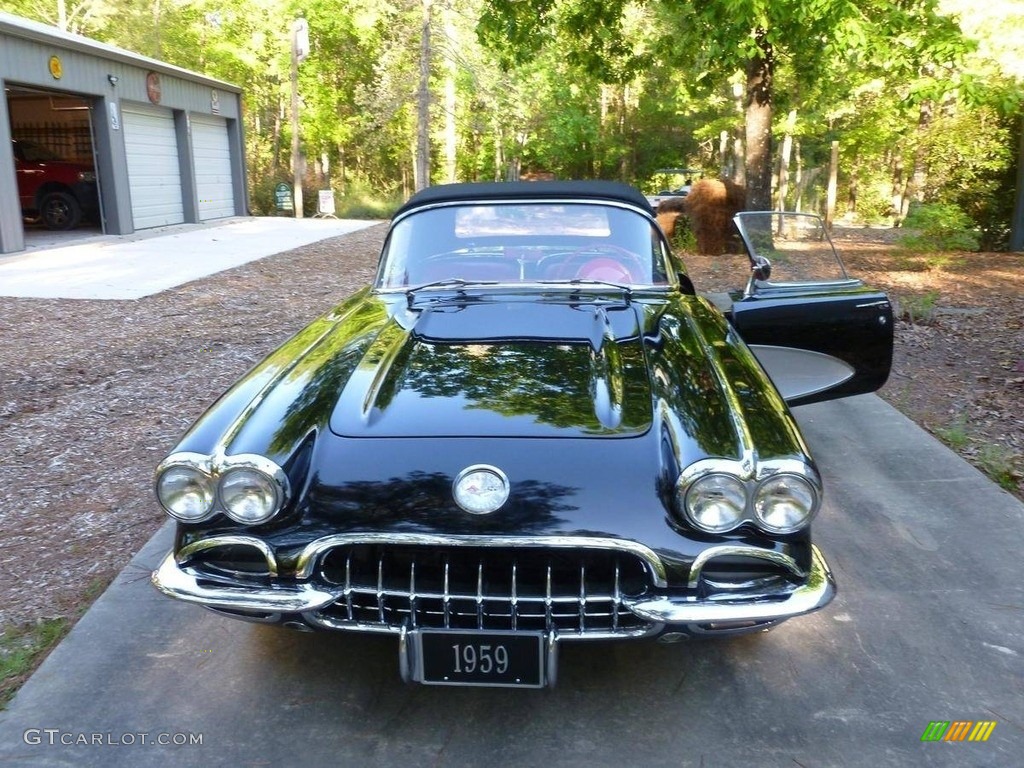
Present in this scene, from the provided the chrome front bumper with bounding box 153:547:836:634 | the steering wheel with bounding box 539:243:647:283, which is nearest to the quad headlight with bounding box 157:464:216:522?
the chrome front bumper with bounding box 153:547:836:634

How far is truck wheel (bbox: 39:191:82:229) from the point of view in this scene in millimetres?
17734

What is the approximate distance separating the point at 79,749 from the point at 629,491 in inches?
68.6

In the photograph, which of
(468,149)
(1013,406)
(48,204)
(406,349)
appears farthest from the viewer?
(468,149)

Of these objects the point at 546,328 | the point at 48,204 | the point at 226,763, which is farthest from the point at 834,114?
the point at 226,763

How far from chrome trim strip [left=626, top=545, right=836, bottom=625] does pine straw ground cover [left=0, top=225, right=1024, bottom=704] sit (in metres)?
2.12

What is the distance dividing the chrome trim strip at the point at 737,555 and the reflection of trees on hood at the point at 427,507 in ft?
1.19

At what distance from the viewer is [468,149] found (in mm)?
44469

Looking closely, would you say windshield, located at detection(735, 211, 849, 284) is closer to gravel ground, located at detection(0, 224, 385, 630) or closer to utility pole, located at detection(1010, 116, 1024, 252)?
gravel ground, located at detection(0, 224, 385, 630)

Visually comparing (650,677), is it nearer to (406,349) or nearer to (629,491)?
(629,491)

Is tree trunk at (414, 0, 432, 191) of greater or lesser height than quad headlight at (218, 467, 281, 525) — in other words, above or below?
above

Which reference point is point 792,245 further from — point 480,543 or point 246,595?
point 246,595

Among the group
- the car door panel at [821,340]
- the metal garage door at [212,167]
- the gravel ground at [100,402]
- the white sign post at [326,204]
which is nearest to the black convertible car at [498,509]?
the car door panel at [821,340]

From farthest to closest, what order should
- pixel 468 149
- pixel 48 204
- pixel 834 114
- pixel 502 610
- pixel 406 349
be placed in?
pixel 468 149, pixel 834 114, pixel 48 204, pixel 406 349, pixel 502 610

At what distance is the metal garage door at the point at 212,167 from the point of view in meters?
21.4
